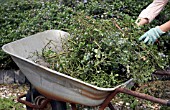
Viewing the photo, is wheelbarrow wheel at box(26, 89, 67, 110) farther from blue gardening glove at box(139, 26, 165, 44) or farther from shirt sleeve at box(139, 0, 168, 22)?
shirt sleeve at box(139, 0, 168, 22)

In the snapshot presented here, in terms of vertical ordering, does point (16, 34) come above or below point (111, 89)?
below

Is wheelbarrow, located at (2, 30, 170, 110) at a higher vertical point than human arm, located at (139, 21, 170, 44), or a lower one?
lower

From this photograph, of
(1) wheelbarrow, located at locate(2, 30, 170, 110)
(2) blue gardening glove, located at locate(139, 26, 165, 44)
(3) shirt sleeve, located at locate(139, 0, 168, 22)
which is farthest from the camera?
(3) shirt sleeve, located at locate(139, 0, 168, 22)

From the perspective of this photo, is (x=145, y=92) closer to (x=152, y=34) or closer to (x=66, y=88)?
(x=152, y=34)

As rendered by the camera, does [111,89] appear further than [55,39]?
No

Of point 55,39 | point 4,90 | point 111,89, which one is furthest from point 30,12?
point 111,89

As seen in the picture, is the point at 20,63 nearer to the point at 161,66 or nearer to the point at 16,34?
the point at 161,66

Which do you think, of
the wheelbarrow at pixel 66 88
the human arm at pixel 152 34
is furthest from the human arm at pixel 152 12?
the wheelbarrow at pixel 66 88

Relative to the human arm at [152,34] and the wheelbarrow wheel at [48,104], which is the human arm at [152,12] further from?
the wheelbarrow wheel at [48,104]

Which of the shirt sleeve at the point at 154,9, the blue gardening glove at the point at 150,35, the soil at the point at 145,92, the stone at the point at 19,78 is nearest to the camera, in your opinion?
the blue gardening glove at the point at 150,35

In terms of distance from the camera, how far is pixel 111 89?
2.23 metres

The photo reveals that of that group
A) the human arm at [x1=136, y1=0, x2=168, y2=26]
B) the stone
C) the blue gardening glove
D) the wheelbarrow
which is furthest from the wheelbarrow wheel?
the stone

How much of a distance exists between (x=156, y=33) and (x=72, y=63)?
0.62 m

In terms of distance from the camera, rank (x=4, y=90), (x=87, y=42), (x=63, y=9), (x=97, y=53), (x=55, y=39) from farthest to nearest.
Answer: (x=63, y=9) → (x=4, y=90) → (x=55, y=39) → (x=87, y=42) → (x=97, y=53)
